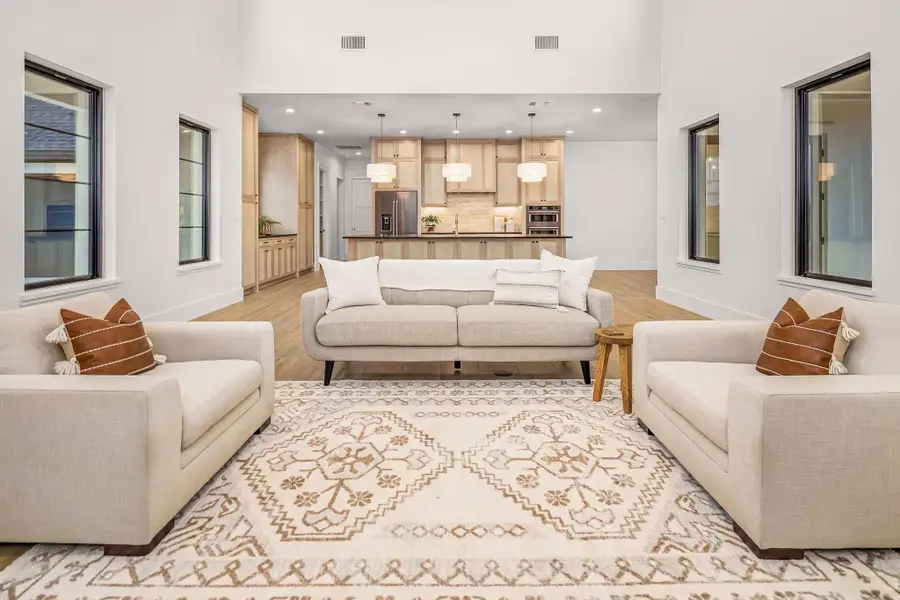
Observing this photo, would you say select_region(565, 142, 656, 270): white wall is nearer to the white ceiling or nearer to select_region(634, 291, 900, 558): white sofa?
the white ceiling

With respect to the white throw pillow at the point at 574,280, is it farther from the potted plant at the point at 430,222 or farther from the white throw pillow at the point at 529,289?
the potted plant at the point at 430,222

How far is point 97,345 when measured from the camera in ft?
7.31

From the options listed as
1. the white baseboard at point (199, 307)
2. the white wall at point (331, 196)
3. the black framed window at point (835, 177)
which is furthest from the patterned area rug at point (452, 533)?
the white wall at point (331, 196)

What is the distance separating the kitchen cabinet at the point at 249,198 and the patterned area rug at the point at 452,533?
589 centimetres

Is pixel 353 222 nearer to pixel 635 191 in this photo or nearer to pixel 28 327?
pixel 635 191

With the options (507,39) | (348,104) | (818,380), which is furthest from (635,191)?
(818,380)

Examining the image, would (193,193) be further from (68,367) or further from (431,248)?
(68,367)

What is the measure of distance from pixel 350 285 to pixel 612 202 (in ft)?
32.2

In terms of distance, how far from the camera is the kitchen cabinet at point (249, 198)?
8234 mm

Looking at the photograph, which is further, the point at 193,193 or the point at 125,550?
the point at 193,193

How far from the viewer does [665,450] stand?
271cm

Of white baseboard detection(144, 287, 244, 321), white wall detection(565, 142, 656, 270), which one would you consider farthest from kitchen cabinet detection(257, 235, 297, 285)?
white wall detection(565, 142, 656, 270)

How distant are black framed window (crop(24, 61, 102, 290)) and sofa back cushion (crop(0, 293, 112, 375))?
2156 millimetres

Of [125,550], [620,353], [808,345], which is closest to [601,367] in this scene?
[620,353]
